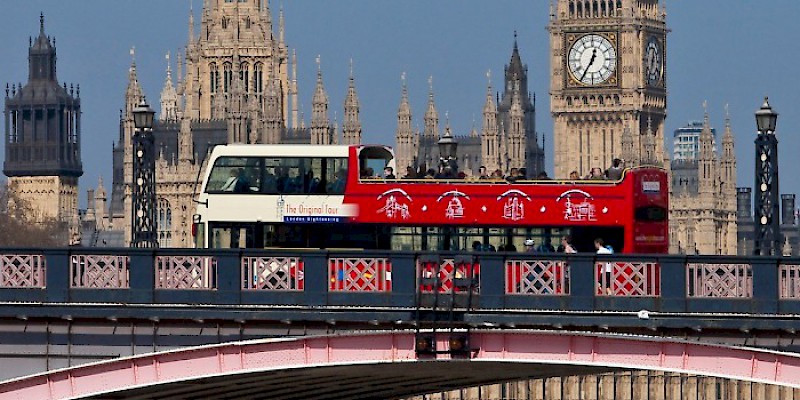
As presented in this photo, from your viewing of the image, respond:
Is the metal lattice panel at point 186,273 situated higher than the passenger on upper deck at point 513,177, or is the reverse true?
the passenger on upper deck at point 513,177

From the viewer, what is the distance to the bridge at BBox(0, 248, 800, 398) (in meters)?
48.1

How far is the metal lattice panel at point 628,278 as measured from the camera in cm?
4869

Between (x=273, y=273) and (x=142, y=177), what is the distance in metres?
18.2

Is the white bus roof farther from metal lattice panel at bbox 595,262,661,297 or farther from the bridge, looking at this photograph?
metal lattice panel at bbox 595,262,661,297

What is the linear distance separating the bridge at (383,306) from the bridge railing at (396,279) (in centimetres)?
2

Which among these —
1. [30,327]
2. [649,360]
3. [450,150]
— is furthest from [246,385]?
[450,150]

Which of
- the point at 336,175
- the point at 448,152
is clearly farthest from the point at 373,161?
the point at 448,152

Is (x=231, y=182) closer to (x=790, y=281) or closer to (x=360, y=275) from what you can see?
(x=360, y=275)

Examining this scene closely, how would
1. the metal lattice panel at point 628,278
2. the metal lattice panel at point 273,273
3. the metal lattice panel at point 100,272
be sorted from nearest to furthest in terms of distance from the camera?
the metal lattice panel at point 628,278
the metal lattice panel at point 273,273
the metal lattice panel at point 100,272

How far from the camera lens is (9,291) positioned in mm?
50125

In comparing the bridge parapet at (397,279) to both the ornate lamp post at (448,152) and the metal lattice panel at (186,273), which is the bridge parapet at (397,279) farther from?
the ornate lamp post at (448,152)

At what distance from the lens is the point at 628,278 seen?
4891 cm

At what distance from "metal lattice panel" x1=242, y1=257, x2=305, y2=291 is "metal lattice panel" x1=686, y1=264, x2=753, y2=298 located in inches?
231

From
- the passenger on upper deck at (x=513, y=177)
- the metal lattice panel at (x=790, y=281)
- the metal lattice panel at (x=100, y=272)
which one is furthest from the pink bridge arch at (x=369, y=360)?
the passenger on upper deck at (x=513, y=177)
